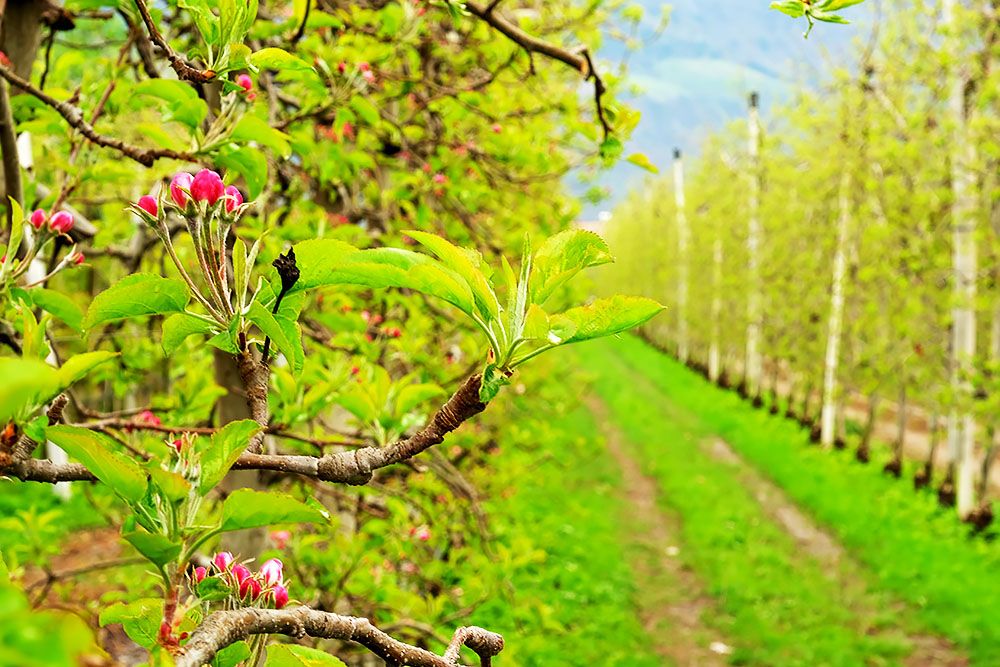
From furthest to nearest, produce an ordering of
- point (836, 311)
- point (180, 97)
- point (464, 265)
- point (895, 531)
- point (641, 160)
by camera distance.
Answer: point (836, 311) < point (895, 531) < point (641, 160) < point (180, 97) < point (464, 265)

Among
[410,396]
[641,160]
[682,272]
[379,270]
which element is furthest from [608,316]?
[682,272]

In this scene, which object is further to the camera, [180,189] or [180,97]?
[180,97]

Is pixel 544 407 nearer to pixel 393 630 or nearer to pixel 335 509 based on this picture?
pixel 335 509

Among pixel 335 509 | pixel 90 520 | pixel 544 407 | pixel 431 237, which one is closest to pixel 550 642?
pixel 544 407

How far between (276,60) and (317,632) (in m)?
0.78

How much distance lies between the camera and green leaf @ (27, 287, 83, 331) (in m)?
1.33

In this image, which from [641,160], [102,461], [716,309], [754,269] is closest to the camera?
[102,461]

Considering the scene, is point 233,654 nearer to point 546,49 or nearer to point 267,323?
point 267,323

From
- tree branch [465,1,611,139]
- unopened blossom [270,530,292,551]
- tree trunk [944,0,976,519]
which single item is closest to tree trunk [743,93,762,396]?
tree trunk [944,0,976,519]

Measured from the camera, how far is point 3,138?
1.73 metres

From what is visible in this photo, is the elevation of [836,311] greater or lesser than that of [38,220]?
greater

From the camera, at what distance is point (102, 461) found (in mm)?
689

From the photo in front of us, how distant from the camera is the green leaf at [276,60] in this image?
3.73 ft

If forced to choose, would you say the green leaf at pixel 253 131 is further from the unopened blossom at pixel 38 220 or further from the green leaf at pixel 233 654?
the green leaf at pixel 233 654
